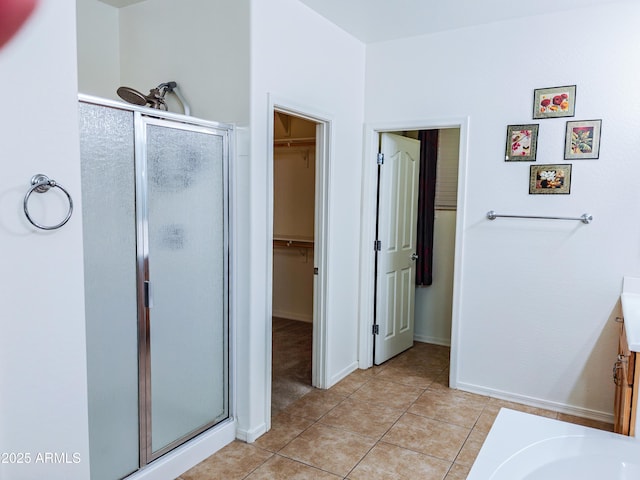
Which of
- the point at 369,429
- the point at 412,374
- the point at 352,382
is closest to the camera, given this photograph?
the point at 369,429

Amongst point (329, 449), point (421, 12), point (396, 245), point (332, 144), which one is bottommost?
point (329, 449)

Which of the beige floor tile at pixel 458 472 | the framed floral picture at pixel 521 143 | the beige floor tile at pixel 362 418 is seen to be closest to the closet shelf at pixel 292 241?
the beige floor tile at pixel 362 418

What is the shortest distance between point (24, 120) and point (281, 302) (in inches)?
170

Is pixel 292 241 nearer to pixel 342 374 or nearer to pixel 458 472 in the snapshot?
pixel 342 374

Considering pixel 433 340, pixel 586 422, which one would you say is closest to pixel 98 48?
pixel 433 340

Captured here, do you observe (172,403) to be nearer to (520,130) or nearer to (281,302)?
(520,130)

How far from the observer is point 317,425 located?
295cm

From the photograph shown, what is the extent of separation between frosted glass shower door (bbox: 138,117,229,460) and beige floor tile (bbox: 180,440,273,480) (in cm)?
17

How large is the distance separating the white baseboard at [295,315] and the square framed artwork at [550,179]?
2882mm

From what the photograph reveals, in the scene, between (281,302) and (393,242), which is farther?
(281,302)

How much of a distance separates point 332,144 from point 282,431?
1.94m

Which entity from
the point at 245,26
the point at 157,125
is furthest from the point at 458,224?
the point at 157,125

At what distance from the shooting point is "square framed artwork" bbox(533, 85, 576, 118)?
3012 millimetres

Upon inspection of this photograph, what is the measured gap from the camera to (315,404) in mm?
3248
